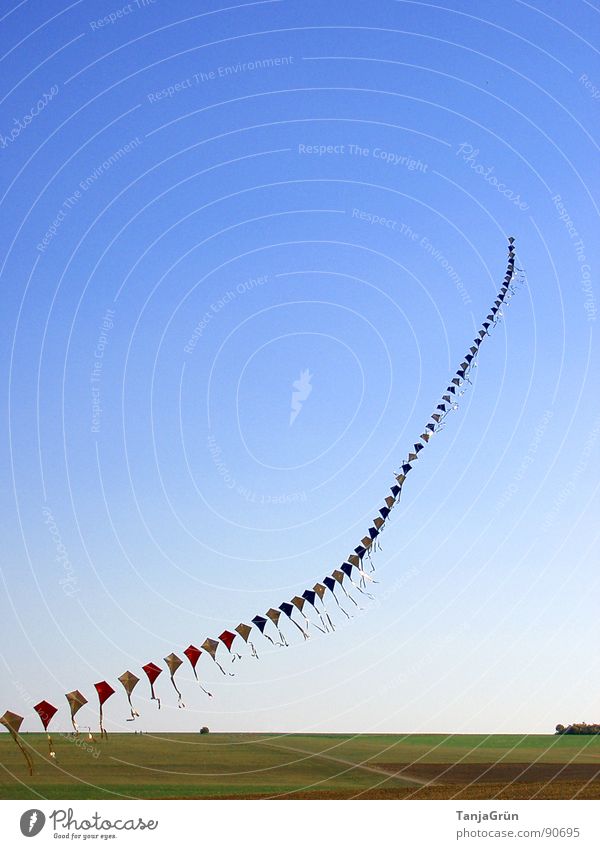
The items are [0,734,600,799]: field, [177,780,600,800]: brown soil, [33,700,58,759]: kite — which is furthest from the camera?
[0,734,600,799]: field

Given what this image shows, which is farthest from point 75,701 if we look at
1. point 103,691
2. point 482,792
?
point 482,792

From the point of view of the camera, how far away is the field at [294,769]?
125 feet

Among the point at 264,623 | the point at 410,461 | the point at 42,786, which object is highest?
the point at 410,461

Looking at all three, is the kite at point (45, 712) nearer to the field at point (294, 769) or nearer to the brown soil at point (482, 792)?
the field at point (294, 769)

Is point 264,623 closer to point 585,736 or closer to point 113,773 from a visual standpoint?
point 113,773

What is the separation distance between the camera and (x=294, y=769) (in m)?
50.0

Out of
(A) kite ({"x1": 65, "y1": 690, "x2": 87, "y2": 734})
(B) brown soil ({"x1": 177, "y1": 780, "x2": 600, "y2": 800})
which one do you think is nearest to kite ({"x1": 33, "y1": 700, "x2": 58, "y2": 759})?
(A) kite ({"x1": 65, "y1": 690, "x2": 87, "y2": 734})

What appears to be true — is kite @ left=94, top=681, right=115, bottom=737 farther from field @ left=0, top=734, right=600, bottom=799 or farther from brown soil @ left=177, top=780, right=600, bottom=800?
brown soil @ left=177, top=780, right=600, bottom=800

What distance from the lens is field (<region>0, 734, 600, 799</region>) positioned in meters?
38.1

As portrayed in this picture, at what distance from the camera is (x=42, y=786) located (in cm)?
3816

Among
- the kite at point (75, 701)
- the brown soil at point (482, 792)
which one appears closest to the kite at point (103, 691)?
the kite at point (75, 701)

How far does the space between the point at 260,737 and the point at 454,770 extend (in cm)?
2432
